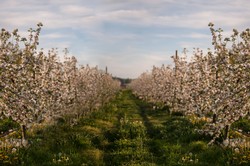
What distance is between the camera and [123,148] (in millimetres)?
17422

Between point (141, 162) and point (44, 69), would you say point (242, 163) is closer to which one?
point (141, 162)

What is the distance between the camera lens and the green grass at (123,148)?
14633mm

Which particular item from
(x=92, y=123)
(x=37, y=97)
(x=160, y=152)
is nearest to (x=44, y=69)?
(x=37, y=97)

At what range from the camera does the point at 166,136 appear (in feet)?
65.8

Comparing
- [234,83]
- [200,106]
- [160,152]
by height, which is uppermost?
[234,83]

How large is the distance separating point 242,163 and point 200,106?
7.11 meters

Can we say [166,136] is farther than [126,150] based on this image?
Yes

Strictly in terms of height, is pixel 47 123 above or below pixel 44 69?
below

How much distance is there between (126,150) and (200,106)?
20.3ft

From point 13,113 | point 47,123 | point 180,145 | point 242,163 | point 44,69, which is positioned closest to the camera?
point 242,163

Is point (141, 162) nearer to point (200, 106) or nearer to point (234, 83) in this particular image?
point (234, 83)

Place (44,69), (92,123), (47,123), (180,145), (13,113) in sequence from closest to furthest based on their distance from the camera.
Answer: (13,113) → (180,145) → (44,69) → (47,123) → (92,123)

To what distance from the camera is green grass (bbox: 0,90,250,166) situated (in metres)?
14.6

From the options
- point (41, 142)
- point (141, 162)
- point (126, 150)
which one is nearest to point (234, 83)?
point (141, 162)
